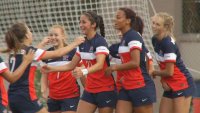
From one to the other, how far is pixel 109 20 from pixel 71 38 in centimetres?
95

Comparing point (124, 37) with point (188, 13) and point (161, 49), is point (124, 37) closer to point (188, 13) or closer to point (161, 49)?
point (161, 49)

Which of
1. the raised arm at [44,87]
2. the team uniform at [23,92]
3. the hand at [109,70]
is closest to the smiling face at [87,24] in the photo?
the hand at [109,70]

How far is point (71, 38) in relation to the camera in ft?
38.0

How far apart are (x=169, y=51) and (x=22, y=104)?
1859 millimetres

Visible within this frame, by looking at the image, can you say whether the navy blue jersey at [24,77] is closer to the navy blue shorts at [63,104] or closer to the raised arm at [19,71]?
the raised arm at [19,71]

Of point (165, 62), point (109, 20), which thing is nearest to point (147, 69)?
point (165, 62)

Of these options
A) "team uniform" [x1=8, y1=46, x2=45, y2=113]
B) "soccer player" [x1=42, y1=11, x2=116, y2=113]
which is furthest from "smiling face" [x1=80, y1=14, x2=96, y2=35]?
"team uniform" [x1=8, y1=46, x2=45, y2=113]

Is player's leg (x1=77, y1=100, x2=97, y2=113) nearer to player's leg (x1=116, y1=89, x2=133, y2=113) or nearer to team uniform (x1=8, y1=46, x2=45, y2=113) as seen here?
player's leg (x1=116, y1=89, x2=133, y2=113)

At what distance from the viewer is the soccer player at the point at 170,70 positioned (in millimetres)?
7730

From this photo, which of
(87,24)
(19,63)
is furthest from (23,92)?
(87,24)

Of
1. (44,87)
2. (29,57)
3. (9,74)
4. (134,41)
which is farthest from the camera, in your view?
(44,87)

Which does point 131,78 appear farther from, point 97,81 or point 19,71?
point 19,71

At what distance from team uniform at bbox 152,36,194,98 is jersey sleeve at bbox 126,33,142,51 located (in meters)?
0.43

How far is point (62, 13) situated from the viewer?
1166 centimetres
